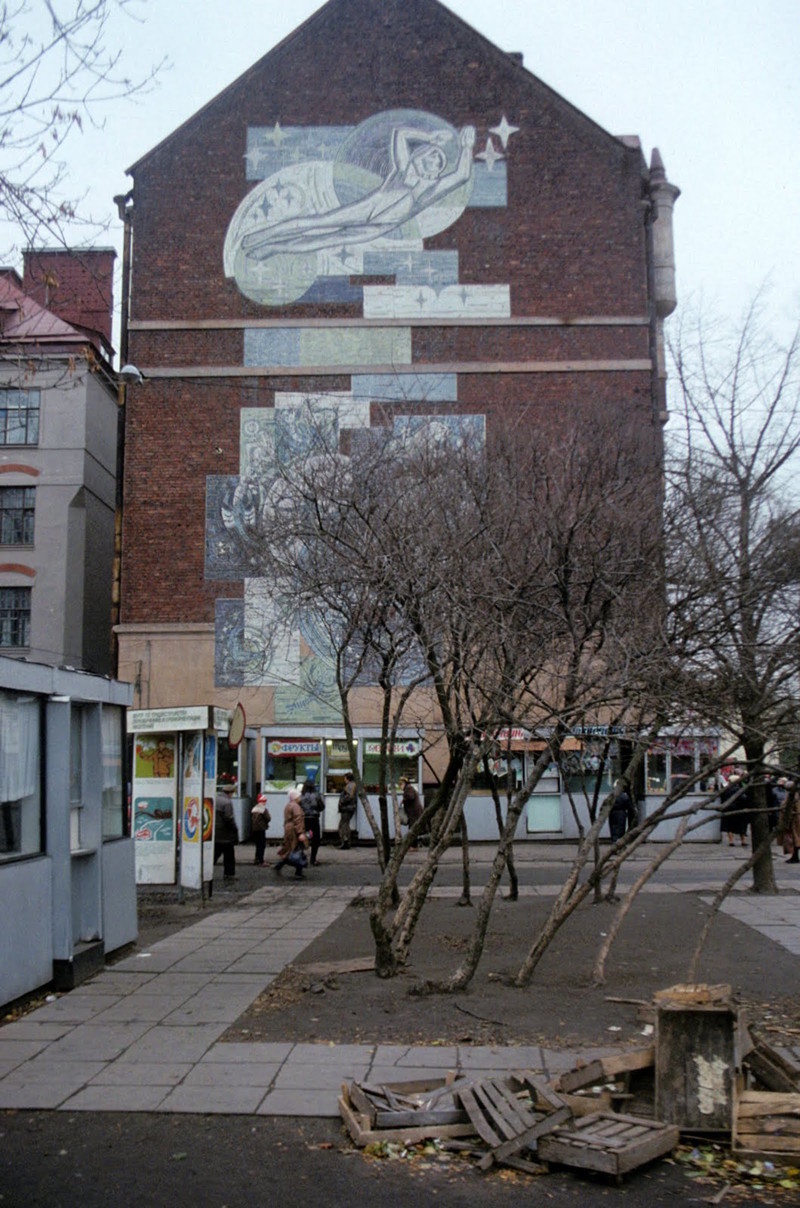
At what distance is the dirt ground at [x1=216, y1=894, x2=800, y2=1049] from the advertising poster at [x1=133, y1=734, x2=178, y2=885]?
3705mm

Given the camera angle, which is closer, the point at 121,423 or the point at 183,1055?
the point at 183,1055

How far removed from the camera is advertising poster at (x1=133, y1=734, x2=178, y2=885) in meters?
17.2

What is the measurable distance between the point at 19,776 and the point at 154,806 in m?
7.83

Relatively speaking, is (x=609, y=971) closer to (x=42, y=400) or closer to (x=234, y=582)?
(x=234, y=582)

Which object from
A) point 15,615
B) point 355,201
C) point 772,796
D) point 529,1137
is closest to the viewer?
point 529,1137

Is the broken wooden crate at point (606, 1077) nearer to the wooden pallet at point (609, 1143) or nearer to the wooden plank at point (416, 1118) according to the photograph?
the wooden pallet at point (609, 1143)

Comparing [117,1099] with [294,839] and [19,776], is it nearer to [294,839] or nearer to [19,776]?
[19,776]

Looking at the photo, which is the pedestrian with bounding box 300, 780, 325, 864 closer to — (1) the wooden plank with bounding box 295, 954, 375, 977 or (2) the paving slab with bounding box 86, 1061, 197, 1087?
(1) the wooden plank with bounding box 295, 954, 375, 977

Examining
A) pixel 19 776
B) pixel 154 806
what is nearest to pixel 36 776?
pixel 19 776

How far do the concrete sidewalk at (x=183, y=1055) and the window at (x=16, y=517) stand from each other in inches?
1010

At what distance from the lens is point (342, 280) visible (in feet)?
102

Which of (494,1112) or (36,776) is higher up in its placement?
(36,776)

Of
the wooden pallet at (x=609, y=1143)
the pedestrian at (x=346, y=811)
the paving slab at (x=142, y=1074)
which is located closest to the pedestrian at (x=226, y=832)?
the pedestrian at (x=346, y=811)

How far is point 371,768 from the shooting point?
30172 millimetres
